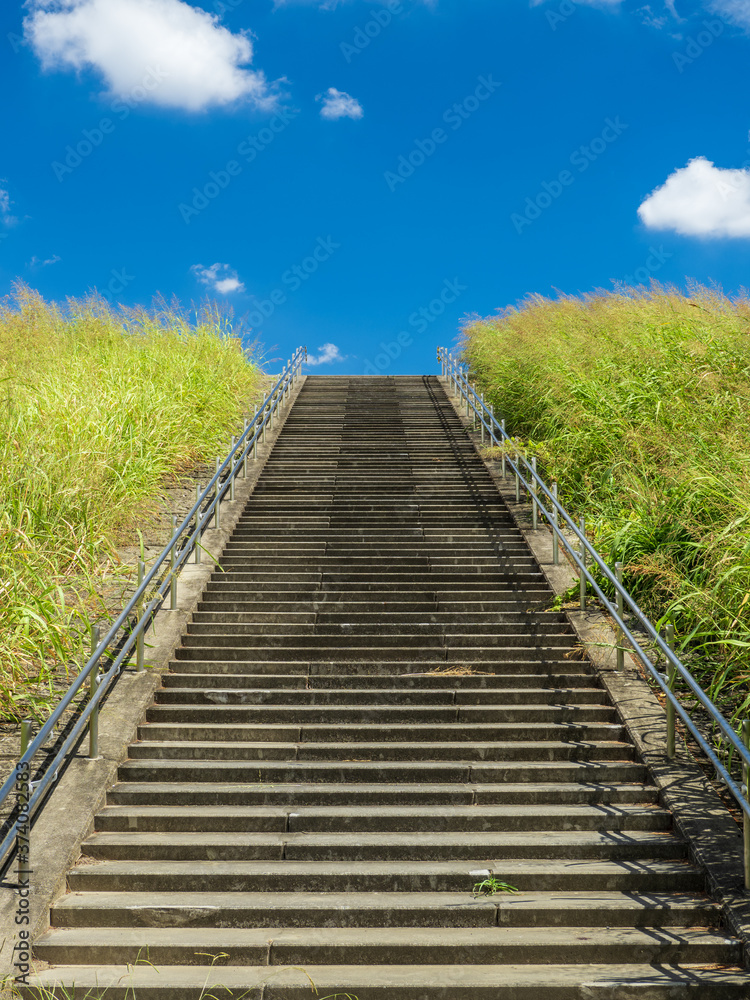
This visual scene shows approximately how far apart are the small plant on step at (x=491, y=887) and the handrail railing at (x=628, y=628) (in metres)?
1.27

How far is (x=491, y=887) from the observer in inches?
166

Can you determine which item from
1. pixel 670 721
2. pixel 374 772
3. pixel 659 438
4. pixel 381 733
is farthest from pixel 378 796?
pixel 659 438

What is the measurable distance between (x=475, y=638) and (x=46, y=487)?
4.43 meters

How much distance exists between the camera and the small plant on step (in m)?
4.20

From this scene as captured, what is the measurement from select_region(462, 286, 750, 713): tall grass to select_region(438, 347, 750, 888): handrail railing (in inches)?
9.1

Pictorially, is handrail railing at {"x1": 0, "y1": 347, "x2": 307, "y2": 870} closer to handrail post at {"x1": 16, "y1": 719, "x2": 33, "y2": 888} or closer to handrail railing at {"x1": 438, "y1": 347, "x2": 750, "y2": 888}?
handrail post at {"x1": 16, "y1": 719, "x2": 33, "y2": 888}

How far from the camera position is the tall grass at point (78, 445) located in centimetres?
579

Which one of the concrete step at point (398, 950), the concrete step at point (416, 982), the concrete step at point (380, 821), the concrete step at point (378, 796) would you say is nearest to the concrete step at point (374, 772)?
the concrete step at point (378, 796)

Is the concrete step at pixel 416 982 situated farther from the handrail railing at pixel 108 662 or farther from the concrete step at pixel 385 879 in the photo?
the handrail railing at pixel 108 662

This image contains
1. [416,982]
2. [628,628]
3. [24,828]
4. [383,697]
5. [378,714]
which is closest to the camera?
[416,982]

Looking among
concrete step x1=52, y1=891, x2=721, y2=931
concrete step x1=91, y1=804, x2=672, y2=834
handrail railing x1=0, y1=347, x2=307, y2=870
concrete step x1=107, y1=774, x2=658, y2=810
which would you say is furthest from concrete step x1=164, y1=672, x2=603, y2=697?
concrete step x1=52, y1=891, x2=721, y2=931

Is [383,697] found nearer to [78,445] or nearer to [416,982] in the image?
[416,982]

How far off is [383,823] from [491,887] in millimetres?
786

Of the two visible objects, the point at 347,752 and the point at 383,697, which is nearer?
the point at 347,752
